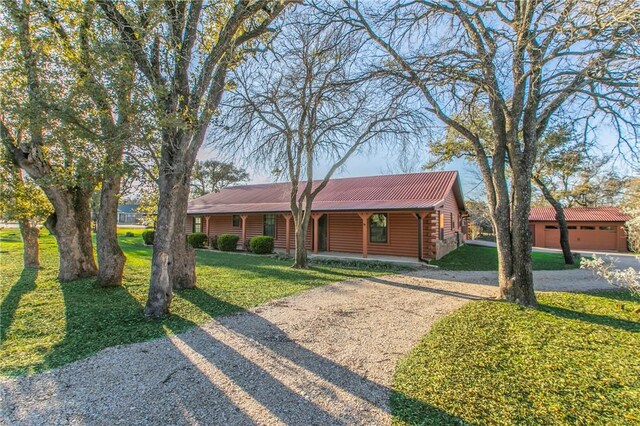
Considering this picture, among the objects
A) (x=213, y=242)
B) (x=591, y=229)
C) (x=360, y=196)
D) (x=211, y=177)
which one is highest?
(x=211, y=177)

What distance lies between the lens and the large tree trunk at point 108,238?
7.24 metres

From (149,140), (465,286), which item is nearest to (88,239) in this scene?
(149,140)

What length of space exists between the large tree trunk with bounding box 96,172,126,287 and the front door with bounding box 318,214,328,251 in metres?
10.5

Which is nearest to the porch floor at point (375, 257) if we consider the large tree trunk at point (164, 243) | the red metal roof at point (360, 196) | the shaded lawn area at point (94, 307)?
the red metal roof at point (360, 196)

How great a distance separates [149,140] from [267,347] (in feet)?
12.0

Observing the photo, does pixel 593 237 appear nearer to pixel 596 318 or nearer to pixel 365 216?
pixel 365 216

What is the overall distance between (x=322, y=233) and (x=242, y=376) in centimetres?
1357

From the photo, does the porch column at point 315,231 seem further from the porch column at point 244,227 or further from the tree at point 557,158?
the tree at point 557,158

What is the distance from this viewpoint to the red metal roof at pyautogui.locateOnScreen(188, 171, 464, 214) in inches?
552

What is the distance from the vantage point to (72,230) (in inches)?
305

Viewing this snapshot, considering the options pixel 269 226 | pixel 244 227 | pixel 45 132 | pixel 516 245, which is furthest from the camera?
pixel 269 226

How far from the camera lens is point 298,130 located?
10883 millimetres

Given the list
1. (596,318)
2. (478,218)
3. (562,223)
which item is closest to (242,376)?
(596,318)

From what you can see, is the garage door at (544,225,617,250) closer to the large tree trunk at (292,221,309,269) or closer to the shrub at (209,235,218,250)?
the large tree trunk at (292,221,309,269)
